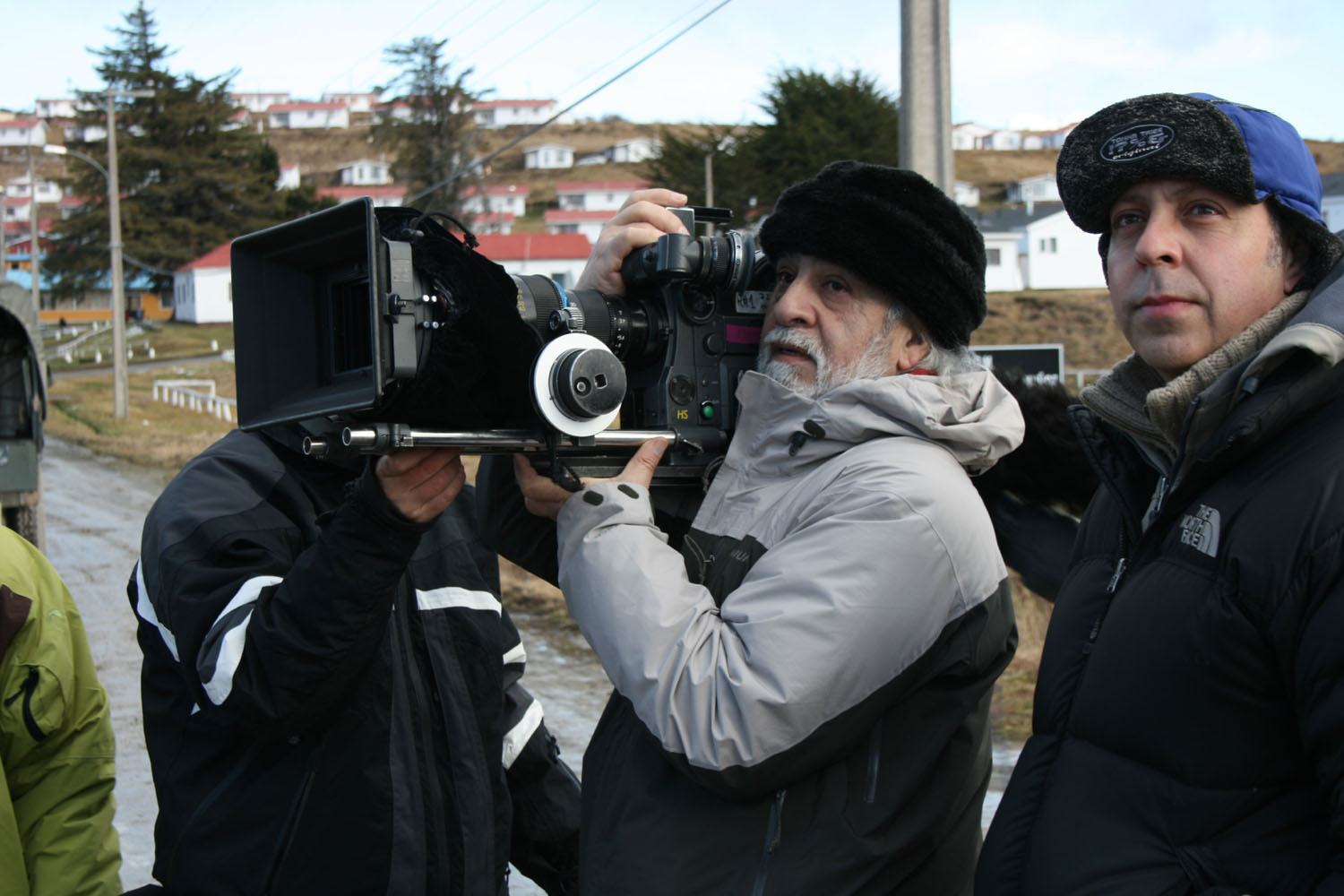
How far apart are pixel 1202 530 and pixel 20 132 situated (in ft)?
457

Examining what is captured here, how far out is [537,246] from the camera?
53375 mm

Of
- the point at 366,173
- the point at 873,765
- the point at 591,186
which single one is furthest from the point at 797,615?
the point at 366,173

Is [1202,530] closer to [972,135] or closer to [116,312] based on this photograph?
[116,312]

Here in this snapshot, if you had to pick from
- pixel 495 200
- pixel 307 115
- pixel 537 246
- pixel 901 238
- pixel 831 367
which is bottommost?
pixel 831 367

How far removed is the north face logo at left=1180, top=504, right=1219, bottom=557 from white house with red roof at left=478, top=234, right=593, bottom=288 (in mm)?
48735

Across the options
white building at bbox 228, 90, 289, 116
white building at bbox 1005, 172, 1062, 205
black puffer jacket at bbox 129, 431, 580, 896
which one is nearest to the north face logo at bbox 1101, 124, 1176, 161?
black puffer jacket at bbox 129, 431, 580, 896

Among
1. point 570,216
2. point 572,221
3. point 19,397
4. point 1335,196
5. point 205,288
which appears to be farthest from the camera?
point 570,216

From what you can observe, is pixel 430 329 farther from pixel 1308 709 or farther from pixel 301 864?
pixel 1308 709

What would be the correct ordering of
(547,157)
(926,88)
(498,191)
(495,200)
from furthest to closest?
(547,157)
(495,200)
(498,191)
(926,88)

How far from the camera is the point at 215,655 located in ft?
6.72

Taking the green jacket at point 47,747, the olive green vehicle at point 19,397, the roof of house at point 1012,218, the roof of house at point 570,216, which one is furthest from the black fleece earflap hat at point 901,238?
the roof of house at point 570,216

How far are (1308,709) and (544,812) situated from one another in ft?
5.96

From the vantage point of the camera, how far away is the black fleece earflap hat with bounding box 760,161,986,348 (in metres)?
2.05

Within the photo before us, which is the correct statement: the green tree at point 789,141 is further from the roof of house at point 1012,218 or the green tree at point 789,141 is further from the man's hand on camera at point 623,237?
the man's hand on camera at point 623,237
